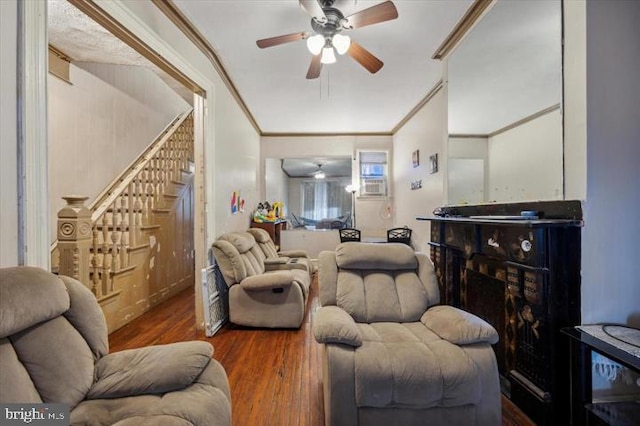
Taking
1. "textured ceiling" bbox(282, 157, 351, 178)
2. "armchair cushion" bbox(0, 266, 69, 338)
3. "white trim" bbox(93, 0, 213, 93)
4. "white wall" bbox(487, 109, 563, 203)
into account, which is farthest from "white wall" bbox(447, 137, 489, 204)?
"textured ceiling" bbox(282, 157, 351, 178)

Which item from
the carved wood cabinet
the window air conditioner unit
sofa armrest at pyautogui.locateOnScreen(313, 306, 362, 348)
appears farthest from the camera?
the window air conditioner unit

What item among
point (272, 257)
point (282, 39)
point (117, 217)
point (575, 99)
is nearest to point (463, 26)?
point (575, 99)

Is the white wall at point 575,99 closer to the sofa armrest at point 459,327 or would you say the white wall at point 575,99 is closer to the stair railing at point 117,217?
the sofa armrest at point 459,327

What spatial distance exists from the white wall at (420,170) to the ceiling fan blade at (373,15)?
57.1 inches

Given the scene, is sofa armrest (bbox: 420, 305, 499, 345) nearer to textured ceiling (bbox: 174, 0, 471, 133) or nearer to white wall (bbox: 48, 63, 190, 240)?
textured ceiling (bbox: 174, 0, 471, 133)

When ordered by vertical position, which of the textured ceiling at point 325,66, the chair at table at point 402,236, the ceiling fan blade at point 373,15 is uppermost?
the textured ceiling at point 325,66

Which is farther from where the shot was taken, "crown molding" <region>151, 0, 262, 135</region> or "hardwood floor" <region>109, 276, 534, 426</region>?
"crown molding" <region>151, 0, 262, 135</region>

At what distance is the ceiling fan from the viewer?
6.46ft

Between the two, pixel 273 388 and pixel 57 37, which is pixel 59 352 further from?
pixel 57 37

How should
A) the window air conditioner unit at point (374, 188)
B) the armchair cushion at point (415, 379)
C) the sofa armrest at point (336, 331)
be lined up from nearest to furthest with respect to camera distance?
1. the armchair cushion at point (415, 379)
2. the sofa armrest at point (336, 331)
3. the window air conditioner unit at point (374, 188)

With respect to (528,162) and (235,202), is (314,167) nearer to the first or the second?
(235,202)

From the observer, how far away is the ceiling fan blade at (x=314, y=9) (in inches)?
77.4

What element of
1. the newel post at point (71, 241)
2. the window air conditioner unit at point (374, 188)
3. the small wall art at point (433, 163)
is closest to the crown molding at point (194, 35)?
the newel post at point (71, 241)

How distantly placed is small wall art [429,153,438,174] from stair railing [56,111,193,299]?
369cm
